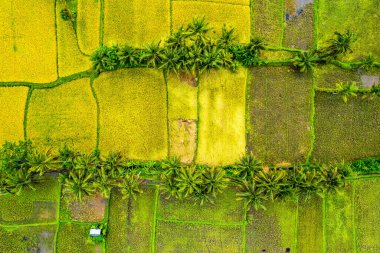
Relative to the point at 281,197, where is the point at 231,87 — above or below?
above

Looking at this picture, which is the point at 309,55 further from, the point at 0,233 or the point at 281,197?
the point at 0,233

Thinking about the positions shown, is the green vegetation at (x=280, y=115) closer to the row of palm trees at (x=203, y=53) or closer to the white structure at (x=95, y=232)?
the row of palm trees at (x=203, y=53)

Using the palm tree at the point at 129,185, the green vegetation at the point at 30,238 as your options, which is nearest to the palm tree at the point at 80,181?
the palm tree at the point at 129,185

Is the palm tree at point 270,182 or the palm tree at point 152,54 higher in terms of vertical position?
the palm tree at point 152,54

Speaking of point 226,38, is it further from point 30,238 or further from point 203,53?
point 30,238

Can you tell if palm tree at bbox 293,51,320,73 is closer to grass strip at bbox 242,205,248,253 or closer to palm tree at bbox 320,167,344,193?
palm tree at bbox 320,167,344,193

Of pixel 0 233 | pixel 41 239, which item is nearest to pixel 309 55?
pixel 41 239

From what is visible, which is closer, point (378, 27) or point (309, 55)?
point (309, 55)
